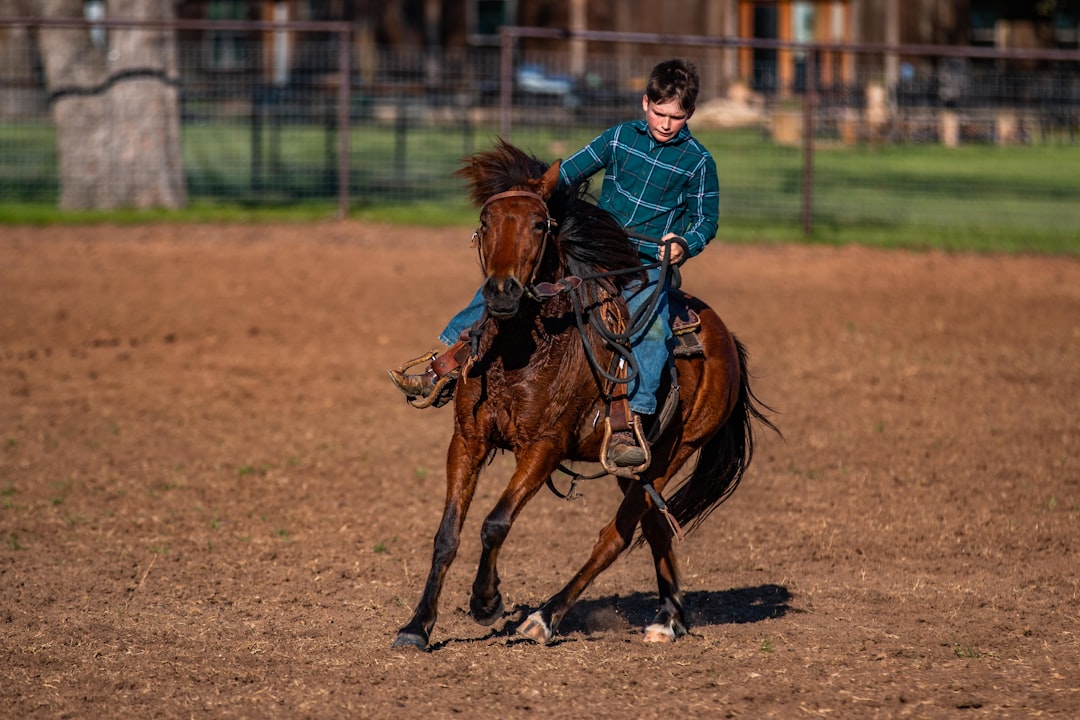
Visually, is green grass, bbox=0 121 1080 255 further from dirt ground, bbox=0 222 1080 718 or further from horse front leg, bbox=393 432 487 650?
horse front leg, bbox=393 432 487 650

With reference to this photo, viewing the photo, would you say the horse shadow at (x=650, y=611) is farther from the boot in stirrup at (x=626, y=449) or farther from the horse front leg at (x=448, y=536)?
the boot in stirrup at (x=626, y=449)

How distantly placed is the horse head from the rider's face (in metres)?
0.75

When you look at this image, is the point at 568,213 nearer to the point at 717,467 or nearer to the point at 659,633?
the point at 717,467

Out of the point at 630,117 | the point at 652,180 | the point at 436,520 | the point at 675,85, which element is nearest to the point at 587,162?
the point at 652,180

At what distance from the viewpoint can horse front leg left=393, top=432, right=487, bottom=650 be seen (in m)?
5.20

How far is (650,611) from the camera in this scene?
628 centimetres

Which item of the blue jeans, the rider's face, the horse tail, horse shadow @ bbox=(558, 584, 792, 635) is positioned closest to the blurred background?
the horse tail

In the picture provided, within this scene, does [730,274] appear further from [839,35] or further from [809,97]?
[839,35]

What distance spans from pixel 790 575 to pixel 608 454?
6.05 ft

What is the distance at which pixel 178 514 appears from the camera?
761cm

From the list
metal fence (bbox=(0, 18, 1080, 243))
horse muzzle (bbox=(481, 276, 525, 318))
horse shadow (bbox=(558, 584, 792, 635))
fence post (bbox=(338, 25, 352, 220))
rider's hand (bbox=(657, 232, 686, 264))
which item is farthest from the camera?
metal fence (bbox=(0, 18, 1080, 243))

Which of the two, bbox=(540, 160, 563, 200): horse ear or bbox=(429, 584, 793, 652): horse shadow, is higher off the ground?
bbox=(540, 160, 563, 200): horse ear

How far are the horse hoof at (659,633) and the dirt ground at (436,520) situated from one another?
0.38 feet

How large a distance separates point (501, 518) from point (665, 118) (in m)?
1.79
